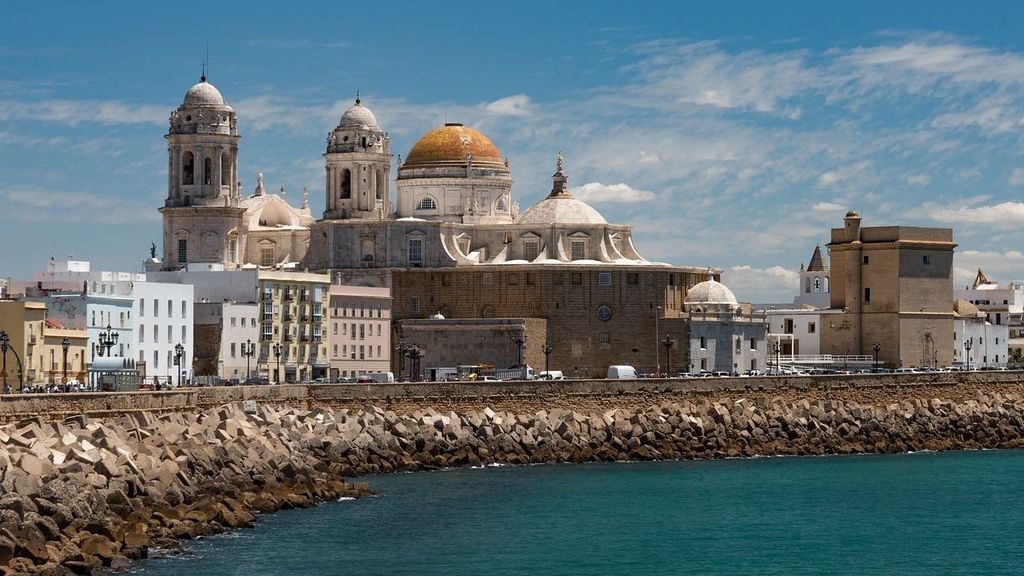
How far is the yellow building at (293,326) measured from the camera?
78938mm

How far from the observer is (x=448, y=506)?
4791 centimetres

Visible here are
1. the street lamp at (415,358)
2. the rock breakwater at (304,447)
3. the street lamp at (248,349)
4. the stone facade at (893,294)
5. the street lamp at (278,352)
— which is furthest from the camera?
the stone facade at (893,294)

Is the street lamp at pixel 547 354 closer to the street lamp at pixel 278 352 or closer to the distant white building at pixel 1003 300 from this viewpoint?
the street lamp at pixel 278 352

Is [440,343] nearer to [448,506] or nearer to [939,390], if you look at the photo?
[939,390]

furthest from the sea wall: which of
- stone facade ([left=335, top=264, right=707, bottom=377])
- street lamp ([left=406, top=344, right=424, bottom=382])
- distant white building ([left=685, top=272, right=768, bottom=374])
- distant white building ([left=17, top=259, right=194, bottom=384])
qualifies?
stone facade ([left=335, top=264, right=707, bottom=377])

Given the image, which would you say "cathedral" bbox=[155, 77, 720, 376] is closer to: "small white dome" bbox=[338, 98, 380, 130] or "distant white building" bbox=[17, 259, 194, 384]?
"small white dome" bbox=[338, 98, 380, 130]

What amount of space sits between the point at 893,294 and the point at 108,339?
43.9 metres

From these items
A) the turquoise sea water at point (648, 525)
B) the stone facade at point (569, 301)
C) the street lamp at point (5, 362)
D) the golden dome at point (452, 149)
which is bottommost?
the turquoise sea water at point (648, 525)

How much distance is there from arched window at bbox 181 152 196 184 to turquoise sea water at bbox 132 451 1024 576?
3464cm

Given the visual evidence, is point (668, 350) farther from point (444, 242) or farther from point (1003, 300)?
point (1003, 300)

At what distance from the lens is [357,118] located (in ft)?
304

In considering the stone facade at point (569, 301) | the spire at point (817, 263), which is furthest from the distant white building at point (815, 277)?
the stone facade at point (569, 301)

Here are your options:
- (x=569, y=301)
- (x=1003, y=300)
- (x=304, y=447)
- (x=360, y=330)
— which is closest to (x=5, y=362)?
(x=304, y=447)

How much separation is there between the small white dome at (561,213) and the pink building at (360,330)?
334 inches
